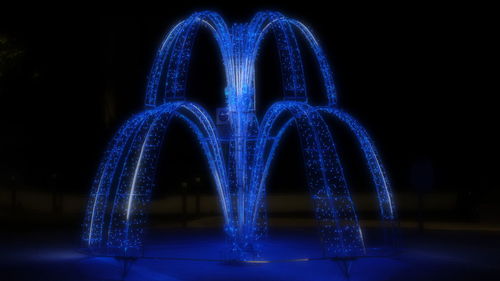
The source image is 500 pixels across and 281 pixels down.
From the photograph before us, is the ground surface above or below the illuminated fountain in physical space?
below

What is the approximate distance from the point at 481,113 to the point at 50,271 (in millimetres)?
22832

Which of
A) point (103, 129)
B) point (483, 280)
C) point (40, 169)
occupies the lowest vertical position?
point (483, 280)

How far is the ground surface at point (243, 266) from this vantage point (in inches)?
412

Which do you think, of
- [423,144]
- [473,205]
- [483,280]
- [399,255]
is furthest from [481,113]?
[483,280]

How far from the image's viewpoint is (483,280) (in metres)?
10.2

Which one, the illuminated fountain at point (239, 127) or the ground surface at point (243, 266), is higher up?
the illuminated fountain at point (239, 127)

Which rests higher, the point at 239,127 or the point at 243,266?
the point at 239,127

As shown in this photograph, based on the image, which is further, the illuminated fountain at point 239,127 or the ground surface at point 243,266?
the illuminated fountain at point 239,127

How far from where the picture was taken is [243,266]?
37.1 ft

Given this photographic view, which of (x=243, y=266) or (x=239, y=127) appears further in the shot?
(x=239, y=127)

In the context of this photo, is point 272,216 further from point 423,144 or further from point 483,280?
point 483,280

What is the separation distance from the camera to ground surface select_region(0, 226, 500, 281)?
34.3 ft

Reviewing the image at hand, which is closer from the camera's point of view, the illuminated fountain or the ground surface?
the ground surface

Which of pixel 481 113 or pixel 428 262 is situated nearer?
pixel 428 262
